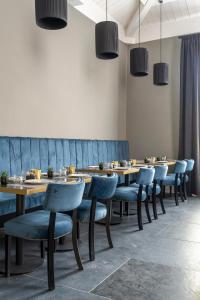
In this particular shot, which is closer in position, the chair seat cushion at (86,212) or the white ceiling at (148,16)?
the chair seat cushion at (86,212)

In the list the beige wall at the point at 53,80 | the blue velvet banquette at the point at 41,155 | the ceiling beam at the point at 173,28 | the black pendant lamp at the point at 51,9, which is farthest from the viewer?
the ceiling beam at the point at 173,28

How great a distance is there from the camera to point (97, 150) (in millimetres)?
6145

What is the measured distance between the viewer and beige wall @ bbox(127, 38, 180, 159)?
7.29m

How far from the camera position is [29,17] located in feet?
15.4

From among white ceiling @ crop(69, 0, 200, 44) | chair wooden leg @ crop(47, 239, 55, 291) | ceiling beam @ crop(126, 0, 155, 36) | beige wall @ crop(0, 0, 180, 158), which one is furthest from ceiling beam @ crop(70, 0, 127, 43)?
chair wooden leg @ crop(47, 239, 55, 291)

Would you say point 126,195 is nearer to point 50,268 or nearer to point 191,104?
point 50,268

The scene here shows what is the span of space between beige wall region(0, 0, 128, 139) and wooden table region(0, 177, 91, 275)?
70.0 inches

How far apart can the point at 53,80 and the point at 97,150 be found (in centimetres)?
166

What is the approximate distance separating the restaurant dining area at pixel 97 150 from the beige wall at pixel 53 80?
0.8 inches

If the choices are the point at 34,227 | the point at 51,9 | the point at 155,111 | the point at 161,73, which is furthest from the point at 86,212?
the point at 155,111

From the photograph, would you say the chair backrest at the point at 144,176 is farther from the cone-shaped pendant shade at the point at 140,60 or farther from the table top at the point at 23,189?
the cone-shaped pendant shade at the point at 140,60

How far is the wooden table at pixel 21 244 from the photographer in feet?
8.27

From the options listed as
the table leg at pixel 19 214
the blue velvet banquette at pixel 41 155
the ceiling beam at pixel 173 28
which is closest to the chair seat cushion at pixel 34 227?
the table leg at pixel 19 214

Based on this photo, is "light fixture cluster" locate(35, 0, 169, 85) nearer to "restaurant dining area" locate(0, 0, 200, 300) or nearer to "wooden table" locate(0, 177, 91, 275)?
Result: "restaurant dining area" locate(0, 0, 200, 300)
